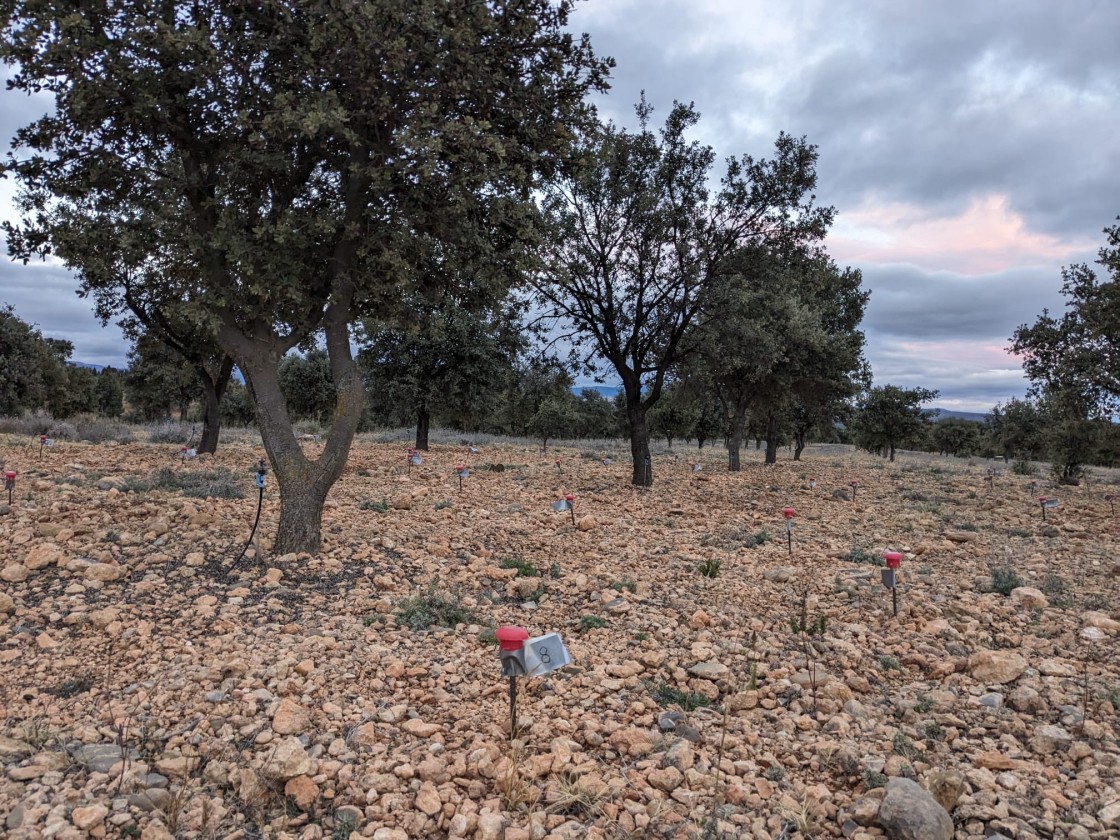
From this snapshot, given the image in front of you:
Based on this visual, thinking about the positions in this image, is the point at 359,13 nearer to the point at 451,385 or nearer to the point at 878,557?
the point at 878,557

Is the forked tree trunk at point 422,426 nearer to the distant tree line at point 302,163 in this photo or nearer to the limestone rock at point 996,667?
the distant tree line at point 302,163

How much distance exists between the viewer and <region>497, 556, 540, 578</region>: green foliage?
7512 mm

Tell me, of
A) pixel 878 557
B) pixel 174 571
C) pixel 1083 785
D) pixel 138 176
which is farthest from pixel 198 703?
pixel 878 557

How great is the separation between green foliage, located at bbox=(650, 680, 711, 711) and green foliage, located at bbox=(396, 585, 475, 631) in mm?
2125

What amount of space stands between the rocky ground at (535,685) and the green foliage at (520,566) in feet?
0.10

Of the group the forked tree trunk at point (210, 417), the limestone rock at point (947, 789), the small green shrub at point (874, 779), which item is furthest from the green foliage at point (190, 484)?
the limestone rock at point (947, 789)

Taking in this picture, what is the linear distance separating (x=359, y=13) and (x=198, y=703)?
6.27 meters

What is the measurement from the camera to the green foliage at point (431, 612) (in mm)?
5879

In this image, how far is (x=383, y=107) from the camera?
6445 mm

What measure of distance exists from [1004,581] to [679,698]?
206 inches

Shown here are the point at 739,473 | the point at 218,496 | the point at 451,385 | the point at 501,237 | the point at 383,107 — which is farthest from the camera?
the point at 451,385

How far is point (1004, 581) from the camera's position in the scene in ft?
24.0

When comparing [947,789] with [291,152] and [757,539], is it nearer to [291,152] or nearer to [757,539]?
[757,539]

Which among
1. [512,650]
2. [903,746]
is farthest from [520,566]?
[903,746]
